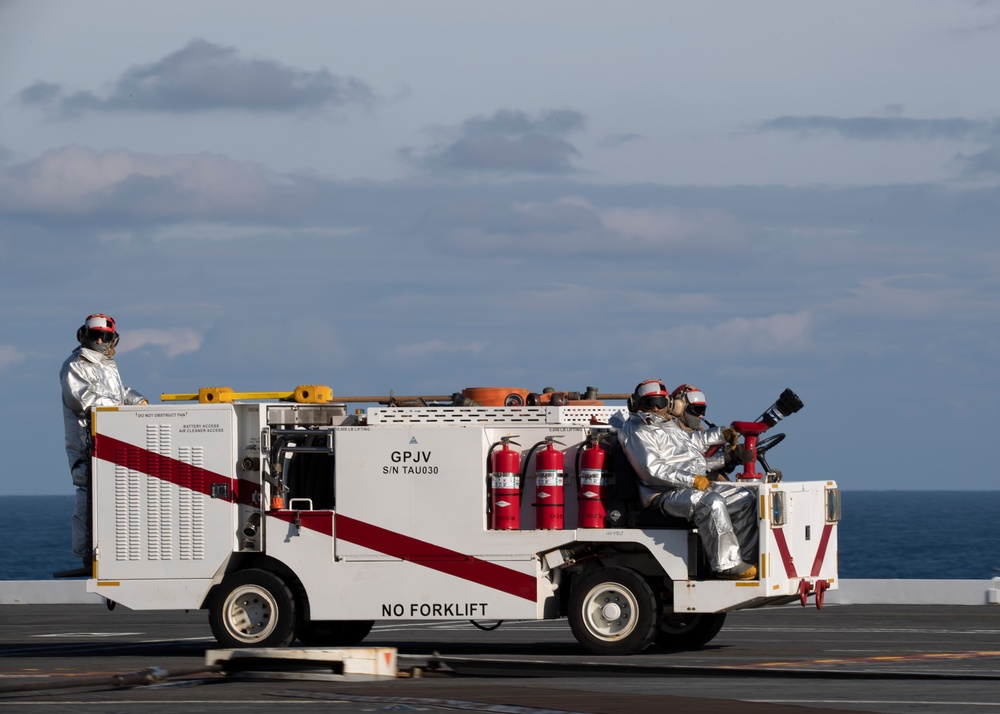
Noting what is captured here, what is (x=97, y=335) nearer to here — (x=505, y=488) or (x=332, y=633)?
(x=332, y=633)

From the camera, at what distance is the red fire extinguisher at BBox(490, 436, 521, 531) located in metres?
15.0

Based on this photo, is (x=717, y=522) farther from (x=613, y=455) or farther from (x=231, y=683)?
(x=231, y=683)

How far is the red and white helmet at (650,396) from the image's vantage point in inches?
596

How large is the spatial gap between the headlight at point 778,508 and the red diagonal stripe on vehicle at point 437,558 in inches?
83.9

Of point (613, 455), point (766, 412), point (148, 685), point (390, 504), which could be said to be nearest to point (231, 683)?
point (148, 685)

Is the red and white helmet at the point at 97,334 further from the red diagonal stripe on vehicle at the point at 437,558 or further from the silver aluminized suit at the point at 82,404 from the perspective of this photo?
the red diagonal stripe on vehicle at the point at 437,558

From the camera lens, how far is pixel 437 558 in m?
15.1

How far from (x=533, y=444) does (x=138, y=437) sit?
140 inches

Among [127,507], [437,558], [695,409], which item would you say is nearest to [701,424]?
[695,409]

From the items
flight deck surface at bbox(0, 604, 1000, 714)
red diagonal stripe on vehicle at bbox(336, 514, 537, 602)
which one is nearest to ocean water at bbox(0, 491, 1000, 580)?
flight deck surface at bbox(0, 604, 1000, 714)

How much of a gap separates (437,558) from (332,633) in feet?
5.55

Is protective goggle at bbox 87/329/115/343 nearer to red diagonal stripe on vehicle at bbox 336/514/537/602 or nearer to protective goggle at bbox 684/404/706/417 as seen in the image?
red diagonal stripe on vehicle at bbox 336/514/537/602

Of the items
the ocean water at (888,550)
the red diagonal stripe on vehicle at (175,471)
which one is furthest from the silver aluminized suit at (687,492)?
the ocean water at (888,550)

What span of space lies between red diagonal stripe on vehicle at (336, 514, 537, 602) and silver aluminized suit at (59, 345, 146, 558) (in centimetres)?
247
